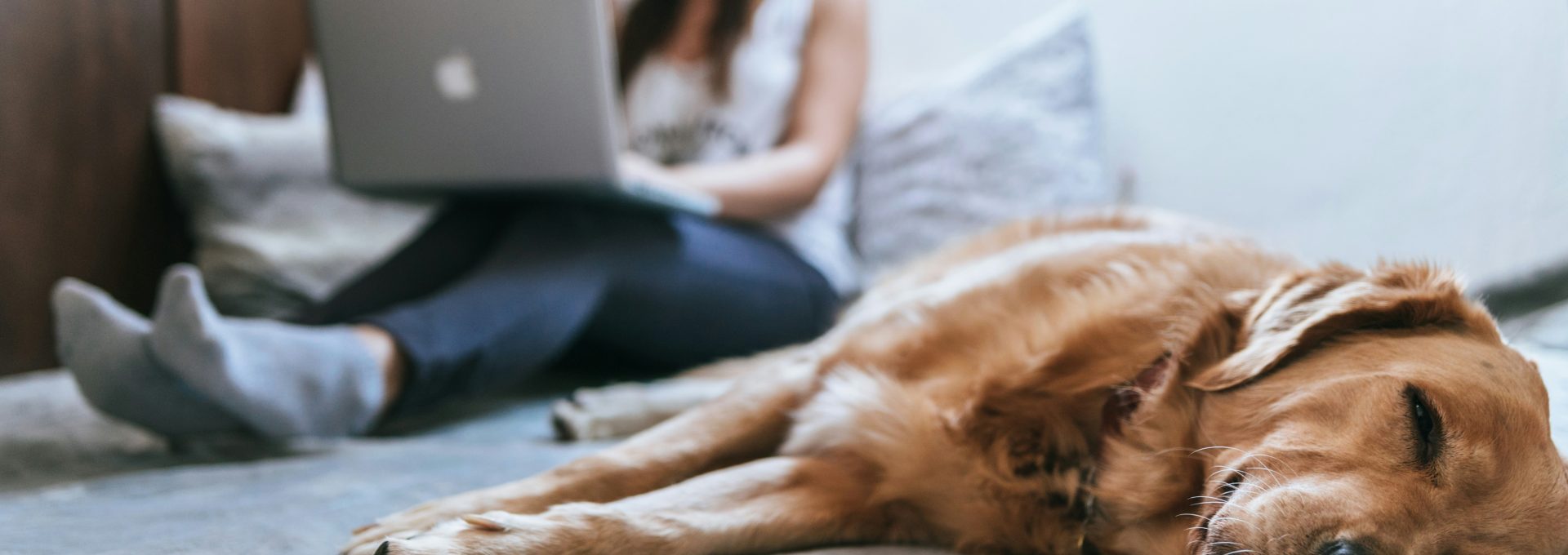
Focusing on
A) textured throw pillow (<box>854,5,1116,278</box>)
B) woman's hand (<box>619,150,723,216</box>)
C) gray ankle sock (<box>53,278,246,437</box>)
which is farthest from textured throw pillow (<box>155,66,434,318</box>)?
textured throw pillow (<box>854,5,1116,278</box>)

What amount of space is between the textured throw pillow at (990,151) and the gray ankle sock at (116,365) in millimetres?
1600

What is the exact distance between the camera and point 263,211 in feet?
7.98

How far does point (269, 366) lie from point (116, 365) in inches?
7.0

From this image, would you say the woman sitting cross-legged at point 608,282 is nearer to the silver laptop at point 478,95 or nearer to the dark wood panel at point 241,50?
the silver laptop at point 478,95

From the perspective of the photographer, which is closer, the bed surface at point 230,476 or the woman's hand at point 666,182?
the bed surface at point 230,476

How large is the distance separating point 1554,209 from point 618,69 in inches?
76.1

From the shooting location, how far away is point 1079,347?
1073 millimetres

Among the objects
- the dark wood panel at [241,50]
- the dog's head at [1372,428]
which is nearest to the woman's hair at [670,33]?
the dark wood panel at [241,50]

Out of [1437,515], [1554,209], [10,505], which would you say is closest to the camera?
[1437,515]

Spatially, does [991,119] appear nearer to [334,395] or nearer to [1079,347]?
[1079,347]

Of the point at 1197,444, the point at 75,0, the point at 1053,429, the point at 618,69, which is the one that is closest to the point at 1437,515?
the point at 1197,444

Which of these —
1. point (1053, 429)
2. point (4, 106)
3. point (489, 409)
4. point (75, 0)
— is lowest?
point (489, 409)

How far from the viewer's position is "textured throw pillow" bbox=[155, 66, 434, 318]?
237cm

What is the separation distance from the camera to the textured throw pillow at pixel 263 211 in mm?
2367
